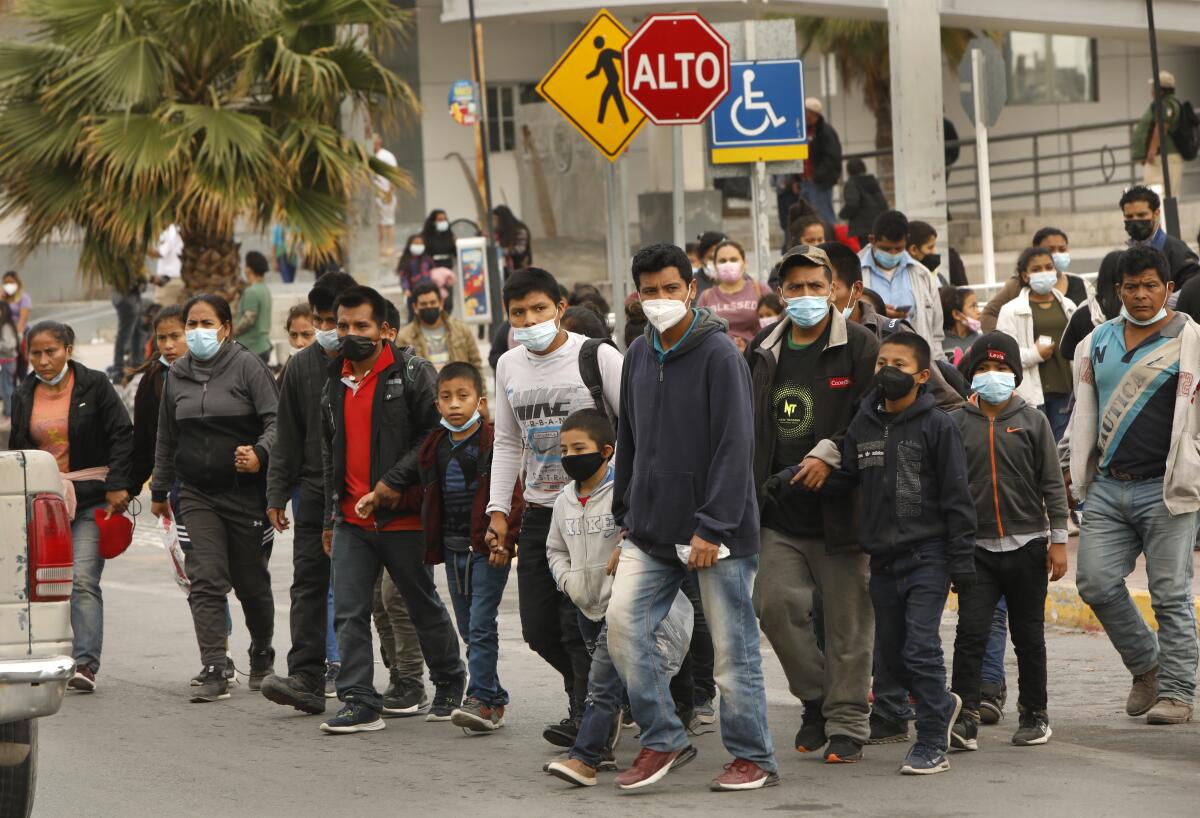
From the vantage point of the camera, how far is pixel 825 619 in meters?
7.65

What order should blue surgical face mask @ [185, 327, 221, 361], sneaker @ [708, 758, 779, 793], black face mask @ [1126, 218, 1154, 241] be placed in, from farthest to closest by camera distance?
black face mask @ [1126, 218, 1154, 241] < blue surgical face mask @ [185, 327, 221, 361] < sneaker @ [708, 758, 779, 793]

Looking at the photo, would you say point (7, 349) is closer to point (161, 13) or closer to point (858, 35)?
point (161, 13)

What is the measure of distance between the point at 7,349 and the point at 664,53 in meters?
14.2

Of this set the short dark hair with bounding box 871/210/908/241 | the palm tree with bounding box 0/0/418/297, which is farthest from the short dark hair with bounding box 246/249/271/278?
the short dark hair with bounding box 871/210/908/241

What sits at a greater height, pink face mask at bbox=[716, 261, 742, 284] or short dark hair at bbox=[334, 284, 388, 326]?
pink face mask at bbox=[716, 261, 742, 284]

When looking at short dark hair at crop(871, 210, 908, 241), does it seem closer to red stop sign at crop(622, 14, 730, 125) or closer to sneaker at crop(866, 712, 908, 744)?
red stop sign at crop(622, 14, 730, 125)

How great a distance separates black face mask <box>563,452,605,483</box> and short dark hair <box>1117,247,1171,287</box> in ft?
7.75

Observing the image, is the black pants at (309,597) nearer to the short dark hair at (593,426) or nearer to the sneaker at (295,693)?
the sneaker at (295,693)

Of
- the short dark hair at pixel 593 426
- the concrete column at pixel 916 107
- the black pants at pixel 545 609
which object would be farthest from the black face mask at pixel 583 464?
the concrete column at pixel 916 107

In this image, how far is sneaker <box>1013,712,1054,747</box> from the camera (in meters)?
7.66

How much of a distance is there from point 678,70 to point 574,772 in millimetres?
6246

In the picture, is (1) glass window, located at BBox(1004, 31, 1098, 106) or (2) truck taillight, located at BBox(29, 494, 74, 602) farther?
(1) glass window, located at BBox(1004, 31, 1098, 106)

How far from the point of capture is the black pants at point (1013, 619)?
764cm

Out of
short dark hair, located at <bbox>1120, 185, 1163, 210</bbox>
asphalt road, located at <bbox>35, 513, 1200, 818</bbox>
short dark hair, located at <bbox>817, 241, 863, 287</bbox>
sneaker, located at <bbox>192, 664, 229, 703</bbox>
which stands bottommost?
asphalt road, located at <bbox>35, 513, 1200, 818</bbox>
